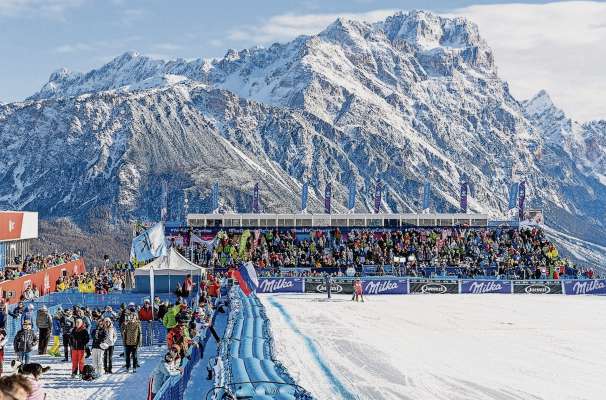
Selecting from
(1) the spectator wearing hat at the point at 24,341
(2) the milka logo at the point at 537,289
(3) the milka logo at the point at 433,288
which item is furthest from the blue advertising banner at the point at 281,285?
(1) the spectator wearing hat at the point at 24,341

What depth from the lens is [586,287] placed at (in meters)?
47.7

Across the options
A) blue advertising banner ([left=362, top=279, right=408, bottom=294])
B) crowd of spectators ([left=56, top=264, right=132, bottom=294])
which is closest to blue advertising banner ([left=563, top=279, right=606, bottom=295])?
blue advertising banner ([left=362, top=279, right=408, bottom=294])

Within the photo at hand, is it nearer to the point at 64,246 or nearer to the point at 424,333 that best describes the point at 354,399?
the point at 424,333

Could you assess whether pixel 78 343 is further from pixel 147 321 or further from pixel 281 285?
pixel 281 285

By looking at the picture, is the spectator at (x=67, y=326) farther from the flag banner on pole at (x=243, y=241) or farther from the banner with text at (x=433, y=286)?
the flag banner on pole at (x=243, y=241)

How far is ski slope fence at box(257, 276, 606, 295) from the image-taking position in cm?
4494

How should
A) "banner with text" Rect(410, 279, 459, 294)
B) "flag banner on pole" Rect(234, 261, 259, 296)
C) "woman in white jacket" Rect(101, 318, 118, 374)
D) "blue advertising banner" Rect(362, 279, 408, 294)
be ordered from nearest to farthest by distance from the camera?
"woman in white jacket" Rect(101, 318, 118, 374) < "flag banner on pole" Rect(234, 261, 259, 296) < "blue advertising banner" Rect(362, 279, 408, 294) < "banner with text" Rect(410, 279, 459, 294)

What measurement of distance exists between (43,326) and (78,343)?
3.65 meters

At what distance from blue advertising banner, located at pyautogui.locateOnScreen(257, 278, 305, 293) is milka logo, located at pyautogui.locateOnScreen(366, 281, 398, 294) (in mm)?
3837

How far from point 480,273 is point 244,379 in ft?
133

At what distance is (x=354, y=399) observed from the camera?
1577 centimetres

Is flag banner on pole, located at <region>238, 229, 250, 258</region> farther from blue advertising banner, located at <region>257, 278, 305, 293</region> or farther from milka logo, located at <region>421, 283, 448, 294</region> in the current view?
milka logo, located at <region>421, 283, 448, 294</region>

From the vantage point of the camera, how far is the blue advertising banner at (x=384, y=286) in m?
45.3

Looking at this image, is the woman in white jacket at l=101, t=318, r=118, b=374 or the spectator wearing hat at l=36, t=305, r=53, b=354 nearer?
the woman in white jacket at l=101, t=318, r=118, b=374
